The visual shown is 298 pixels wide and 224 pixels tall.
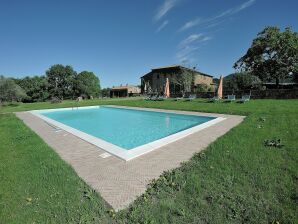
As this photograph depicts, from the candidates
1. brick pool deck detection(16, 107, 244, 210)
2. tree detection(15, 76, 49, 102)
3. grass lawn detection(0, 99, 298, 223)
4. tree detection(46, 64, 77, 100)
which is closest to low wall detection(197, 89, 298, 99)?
brick pool deck detection(16, 107, 244, 210)

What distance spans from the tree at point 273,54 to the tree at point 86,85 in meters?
39.2

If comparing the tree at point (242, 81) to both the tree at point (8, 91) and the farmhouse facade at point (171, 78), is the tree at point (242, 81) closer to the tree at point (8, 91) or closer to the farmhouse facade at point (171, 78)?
the farmhouse facade at point (171, 78)

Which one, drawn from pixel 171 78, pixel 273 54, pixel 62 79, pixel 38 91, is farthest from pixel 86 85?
pixel 273 54

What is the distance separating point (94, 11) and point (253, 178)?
22.5 metres

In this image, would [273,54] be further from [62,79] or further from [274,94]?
[62,79]

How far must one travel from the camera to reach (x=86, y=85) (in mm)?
54438

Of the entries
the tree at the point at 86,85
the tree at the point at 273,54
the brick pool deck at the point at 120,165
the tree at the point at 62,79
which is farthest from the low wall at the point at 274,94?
the tree at the point at 62,79

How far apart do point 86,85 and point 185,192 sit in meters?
54.3

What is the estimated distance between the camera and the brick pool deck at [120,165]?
12.4 feet

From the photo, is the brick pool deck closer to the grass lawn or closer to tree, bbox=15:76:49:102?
the grass lawn

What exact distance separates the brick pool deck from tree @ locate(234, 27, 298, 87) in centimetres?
2549

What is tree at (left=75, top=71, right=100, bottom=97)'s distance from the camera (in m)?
53.3

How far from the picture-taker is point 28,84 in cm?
5319

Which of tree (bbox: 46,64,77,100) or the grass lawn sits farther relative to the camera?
tree (bbox: 46,64,77,100)
